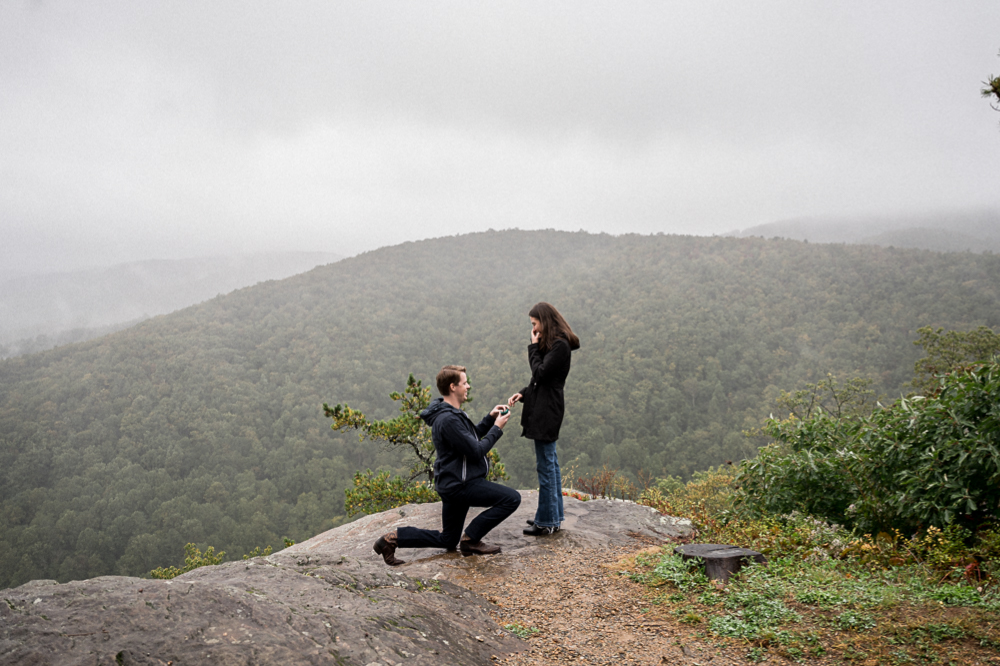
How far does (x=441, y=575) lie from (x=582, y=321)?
7479cm

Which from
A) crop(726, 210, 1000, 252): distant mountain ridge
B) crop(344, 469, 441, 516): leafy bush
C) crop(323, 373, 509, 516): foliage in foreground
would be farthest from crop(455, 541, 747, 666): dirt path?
crop(726, 210, 1000, 252): distant mountain ridge

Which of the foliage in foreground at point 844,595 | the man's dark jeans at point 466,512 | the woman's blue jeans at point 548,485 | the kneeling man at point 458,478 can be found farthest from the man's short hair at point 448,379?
the foliage in foreground at point 844,595

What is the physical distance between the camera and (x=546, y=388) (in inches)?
194

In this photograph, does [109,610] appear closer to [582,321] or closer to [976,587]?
[976,587]

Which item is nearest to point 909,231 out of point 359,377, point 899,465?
point 359,377

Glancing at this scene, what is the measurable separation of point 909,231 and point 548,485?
561 feet

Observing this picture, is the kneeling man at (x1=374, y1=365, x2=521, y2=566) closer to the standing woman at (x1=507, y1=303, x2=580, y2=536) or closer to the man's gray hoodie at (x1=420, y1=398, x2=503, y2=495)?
the man's gray hoodie at (x1=420, y1=398, x2=503, y2=495)

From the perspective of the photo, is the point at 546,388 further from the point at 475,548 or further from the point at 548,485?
the point at 475,548

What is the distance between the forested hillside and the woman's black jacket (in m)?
38.8

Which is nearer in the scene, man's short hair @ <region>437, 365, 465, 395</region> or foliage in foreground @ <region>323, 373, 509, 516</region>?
man's short hair @ <region>437, 365, 465, 395</region>

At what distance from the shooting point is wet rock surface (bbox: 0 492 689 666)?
2.06 metres

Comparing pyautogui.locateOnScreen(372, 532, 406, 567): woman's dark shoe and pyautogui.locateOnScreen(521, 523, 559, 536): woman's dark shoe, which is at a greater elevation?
pyautogui.locateOnScreen(372, 532, 406, 567): woman's dark shoe

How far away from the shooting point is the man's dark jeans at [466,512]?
4559 millimetres

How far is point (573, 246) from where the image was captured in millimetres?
116188
